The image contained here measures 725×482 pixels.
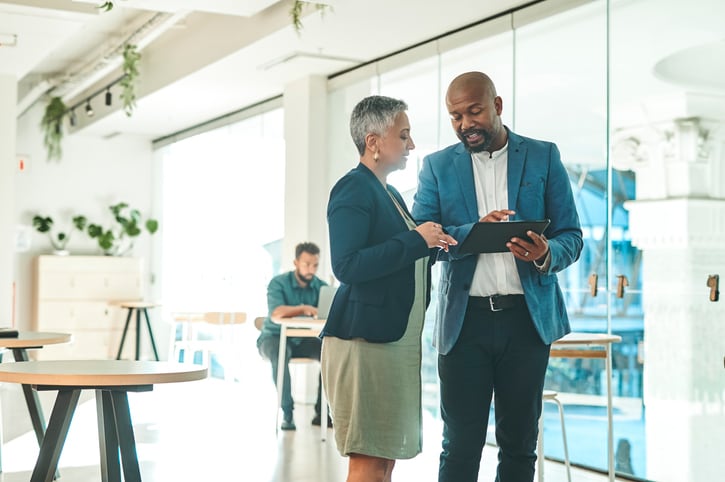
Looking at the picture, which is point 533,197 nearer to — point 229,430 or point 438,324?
point 438,324

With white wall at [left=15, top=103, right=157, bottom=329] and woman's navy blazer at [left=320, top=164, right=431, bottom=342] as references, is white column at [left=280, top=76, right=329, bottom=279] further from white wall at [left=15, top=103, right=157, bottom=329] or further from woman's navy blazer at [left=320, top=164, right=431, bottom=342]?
woman's navy blazer at [left=320, top=164, right=431, bottom=342]

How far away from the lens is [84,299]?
1111 cm

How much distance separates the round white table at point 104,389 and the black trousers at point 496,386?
82cm

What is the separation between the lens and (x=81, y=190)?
1168 centimetres

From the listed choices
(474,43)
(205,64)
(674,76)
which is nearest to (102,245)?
(205,64)

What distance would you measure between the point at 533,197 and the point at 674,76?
2.38 meters

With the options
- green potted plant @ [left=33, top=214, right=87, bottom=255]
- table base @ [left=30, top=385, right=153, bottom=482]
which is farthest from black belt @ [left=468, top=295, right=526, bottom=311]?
green potted plant @ [left=33, top=214, right=87, bottom=255]

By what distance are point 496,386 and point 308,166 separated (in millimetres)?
5445

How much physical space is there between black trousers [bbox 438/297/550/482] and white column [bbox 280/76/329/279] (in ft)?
17.3

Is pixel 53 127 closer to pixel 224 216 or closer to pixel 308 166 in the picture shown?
pixel 224 216

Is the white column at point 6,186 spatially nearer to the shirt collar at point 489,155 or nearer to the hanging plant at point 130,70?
the hanging plant at point 130,70

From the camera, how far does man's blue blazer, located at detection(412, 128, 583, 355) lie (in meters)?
2.71

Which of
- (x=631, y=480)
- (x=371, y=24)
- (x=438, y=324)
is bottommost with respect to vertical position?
(x=631, y=480)

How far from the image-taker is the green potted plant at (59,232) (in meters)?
11.1
